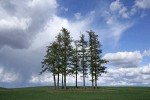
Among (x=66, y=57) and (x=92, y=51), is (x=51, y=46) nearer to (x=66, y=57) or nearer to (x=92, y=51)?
(x=66, y=57)

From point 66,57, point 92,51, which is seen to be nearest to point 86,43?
point 92,51

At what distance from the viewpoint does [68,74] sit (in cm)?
7025

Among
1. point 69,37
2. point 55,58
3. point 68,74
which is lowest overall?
point 68,74

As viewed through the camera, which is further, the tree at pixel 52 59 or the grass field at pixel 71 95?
the tree at pixel 52 59

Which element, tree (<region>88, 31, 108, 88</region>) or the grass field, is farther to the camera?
tree (<region>88, 31, 108, 88</region>)

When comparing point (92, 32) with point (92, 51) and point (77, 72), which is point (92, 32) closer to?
point (92, 51)

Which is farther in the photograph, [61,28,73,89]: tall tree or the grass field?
[61,28,73,89]: tall tree

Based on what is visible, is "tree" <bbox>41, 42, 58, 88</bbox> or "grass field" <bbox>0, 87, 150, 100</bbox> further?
"tree" <bbox>41, 42, 58, 88</bbox>

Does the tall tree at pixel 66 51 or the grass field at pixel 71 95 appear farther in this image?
the tall tree at pixel 66 51

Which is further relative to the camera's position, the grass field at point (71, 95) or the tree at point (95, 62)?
the tree at point (95, 62)

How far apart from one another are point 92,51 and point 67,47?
281 inches

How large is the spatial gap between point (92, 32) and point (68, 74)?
45.1ft

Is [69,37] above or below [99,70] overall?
above

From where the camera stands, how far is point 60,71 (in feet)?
228
